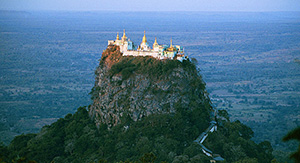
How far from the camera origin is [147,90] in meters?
49.2

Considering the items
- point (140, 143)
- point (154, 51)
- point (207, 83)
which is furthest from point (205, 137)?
point (207, 83)

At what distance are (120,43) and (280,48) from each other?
154m

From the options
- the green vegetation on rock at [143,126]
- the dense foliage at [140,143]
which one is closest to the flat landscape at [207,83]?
the dense foliage at [140,143]

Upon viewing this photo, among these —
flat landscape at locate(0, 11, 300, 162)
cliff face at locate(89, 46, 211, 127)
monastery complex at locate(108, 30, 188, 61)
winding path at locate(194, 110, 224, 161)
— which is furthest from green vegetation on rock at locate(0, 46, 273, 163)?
flat landscape at locate(0, 11, 300, 162)

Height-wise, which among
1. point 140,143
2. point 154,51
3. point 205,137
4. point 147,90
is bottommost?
point 140,143

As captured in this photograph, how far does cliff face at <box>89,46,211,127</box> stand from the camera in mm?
48188

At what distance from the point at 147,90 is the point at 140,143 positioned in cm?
825

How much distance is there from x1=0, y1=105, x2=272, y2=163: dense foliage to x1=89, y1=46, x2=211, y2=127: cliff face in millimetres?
1268

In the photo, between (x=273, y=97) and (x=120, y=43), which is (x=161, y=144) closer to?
(x=120, y=43)

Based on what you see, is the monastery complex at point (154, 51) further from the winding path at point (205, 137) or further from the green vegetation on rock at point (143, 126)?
the winding path at point (205, 137)

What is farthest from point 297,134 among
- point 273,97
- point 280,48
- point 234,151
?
point 280,48

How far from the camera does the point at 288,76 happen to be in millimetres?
133500

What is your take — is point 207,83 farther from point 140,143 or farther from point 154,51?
point 140,143

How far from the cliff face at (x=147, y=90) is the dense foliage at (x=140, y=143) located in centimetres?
127
